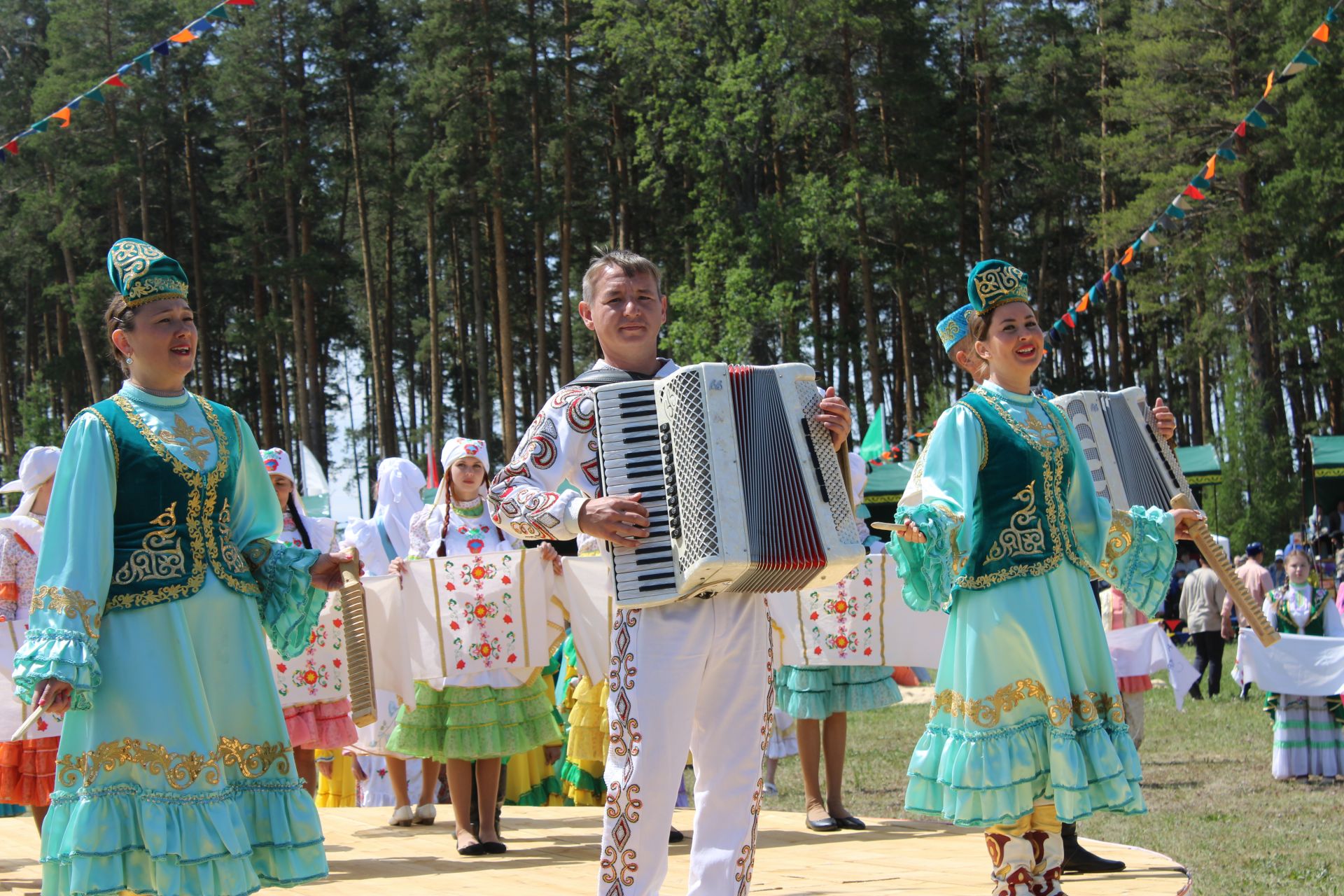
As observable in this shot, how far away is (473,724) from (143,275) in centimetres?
277

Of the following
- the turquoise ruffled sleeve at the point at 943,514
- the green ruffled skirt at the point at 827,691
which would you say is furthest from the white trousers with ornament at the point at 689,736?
the green ruffled skirt at the point at 827,691

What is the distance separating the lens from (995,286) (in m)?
4.74

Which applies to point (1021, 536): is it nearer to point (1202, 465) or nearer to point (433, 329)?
point (1202, 465)

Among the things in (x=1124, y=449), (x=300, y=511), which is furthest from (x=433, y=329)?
(x=1124, y=449)

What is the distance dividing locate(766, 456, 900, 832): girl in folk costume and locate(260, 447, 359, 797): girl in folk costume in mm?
1979

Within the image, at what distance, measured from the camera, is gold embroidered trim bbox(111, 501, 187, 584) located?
3699 mm

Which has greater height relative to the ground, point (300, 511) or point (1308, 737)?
point (300, 511)

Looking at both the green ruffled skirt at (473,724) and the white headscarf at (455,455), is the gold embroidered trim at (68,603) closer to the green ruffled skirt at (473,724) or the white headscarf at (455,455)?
the green ruffled skirt at (473,724)

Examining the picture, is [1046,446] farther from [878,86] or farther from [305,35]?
[305,35]

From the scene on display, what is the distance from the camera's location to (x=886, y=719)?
14.5m

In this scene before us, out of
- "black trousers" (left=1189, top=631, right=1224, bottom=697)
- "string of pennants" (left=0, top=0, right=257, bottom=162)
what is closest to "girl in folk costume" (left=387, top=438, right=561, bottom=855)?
"string of pennants" (left=0, top=0, right=257, bottom=162)

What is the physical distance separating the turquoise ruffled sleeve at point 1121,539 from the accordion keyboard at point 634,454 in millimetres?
1708

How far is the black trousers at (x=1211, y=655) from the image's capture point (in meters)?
15.2

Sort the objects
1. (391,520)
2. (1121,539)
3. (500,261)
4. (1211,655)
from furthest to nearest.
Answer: (500,261), (1211,655), (391,520), (1121,539)
